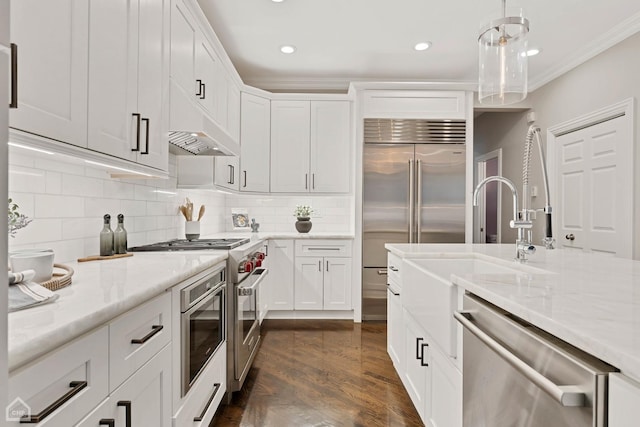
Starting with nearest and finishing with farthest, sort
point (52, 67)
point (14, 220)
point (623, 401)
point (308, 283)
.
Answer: point (623, 401) → point (52, 67) → point (14, 220) → point (308, 283)

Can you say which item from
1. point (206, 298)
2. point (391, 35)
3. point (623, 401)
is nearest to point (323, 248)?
point (391, 35)

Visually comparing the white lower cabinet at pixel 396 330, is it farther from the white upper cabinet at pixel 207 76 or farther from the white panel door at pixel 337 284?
the white upper cabinet at pixel 207 76

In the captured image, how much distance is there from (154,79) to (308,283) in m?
2.67

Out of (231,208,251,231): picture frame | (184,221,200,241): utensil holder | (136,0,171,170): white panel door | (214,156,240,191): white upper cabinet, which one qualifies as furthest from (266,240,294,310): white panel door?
(136,0,171,170): white panel door

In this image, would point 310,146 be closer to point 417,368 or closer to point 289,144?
point 289,144

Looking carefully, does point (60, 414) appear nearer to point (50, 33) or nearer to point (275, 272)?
point (50, 33)

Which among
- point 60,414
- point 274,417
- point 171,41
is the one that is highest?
Result: point 171,41

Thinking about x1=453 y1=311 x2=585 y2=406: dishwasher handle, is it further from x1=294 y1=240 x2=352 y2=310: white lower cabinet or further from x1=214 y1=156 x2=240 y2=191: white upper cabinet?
x1=294 y1=240 x2=352 y2=310: white lower cabinet

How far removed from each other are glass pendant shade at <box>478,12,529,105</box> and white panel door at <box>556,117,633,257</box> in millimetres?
2164

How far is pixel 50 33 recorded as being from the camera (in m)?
1.09

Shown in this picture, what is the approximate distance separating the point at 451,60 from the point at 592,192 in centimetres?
196

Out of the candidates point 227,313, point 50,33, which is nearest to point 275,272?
point 227,313

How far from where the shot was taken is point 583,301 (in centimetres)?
93

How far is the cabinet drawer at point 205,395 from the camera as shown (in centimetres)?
150
